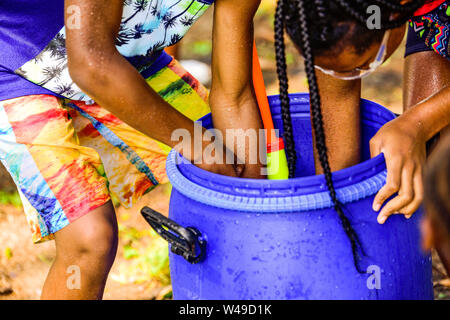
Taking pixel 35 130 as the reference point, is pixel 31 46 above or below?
above

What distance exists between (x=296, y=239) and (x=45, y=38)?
860 millimetres

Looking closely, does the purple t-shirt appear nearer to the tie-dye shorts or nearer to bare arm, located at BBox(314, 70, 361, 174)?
the tie-dye shorts

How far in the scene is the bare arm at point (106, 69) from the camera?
128cm

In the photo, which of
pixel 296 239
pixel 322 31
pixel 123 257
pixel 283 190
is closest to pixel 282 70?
pixel 322 31

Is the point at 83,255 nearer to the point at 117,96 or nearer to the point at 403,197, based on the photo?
the point at 117,96

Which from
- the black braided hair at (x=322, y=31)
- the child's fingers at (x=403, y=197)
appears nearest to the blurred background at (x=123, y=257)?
the child's fingers at (x=403, y=197)

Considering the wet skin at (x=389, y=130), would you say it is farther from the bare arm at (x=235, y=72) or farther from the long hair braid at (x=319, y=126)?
the bare arm at (x=235, y=72)

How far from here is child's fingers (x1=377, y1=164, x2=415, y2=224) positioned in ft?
4.32

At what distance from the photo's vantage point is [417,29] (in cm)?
180

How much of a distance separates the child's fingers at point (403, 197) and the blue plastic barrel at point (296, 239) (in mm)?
23

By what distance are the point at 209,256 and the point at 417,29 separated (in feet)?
3.15

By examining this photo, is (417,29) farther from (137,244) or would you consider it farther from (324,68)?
(137,244)

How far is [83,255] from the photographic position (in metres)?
1.57
